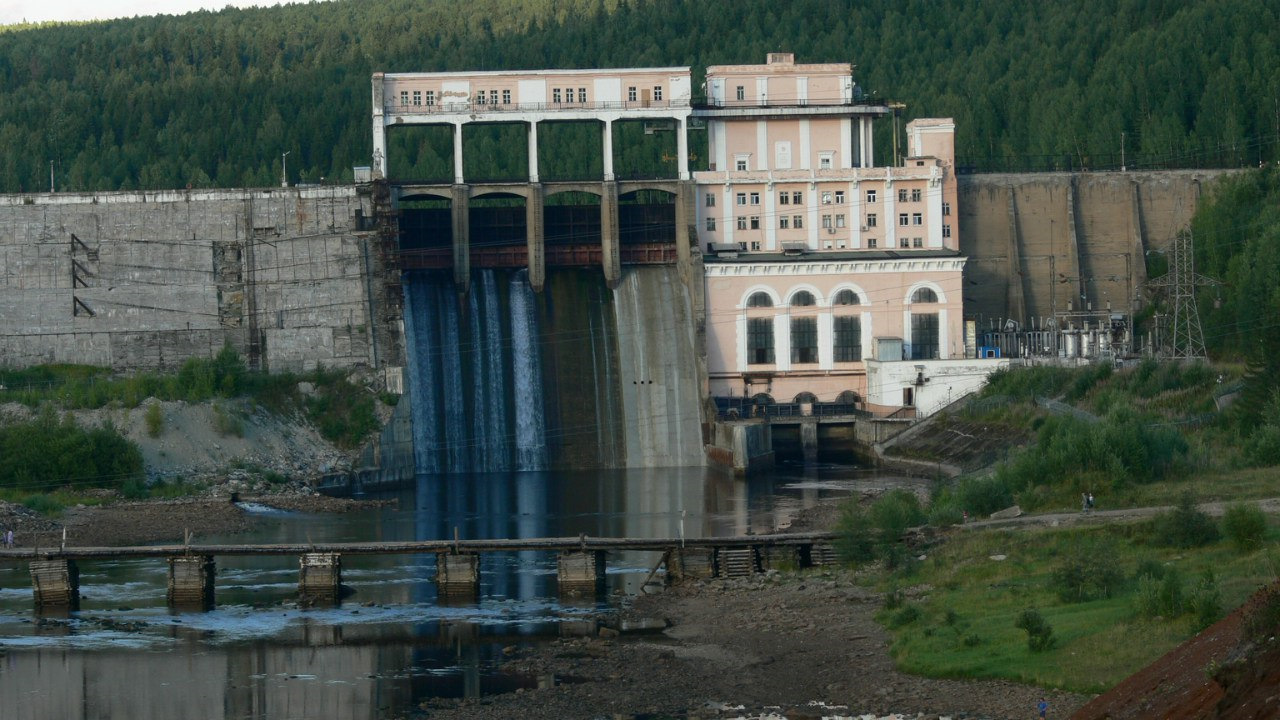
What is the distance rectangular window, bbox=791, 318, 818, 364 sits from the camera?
90500mm

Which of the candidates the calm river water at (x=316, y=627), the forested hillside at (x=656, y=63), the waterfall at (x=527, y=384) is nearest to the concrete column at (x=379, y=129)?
the waterfall at (x=527, y=384)

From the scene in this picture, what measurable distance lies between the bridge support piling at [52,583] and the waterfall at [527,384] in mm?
36517

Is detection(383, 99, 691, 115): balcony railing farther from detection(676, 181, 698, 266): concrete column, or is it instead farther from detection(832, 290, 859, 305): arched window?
detection(832, 290, 859, 305): arched window

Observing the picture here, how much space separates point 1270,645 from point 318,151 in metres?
116

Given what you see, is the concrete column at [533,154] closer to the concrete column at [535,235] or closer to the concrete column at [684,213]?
the concrete column at [535,235]

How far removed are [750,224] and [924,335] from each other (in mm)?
9676

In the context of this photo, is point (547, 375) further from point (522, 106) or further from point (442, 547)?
point (442, 547)

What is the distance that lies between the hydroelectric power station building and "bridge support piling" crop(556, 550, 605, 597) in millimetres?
37953

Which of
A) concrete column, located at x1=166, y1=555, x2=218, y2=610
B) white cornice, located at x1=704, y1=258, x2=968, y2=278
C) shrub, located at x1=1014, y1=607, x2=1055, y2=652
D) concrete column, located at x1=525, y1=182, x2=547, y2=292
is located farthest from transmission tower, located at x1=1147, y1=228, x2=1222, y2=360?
shrub, located at x1=1014, y1=607, x2=1055, y2=652

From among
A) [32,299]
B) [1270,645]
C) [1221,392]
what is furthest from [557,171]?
[1270,645]

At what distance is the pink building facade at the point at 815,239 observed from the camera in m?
90.1

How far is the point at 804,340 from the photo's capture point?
3565 inches

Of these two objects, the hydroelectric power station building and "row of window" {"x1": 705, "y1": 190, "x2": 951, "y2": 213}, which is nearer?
the hydroelectric power station building

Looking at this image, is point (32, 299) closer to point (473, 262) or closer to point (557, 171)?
point (473, 262)
